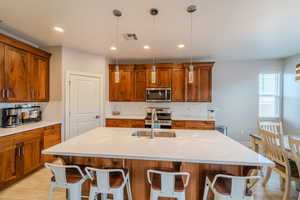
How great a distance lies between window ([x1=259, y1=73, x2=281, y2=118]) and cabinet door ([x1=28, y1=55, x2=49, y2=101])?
19.6 feet

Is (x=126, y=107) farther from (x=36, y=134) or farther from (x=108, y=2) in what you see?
(x=108, y=2)

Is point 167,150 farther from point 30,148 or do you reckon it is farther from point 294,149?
point 30,148

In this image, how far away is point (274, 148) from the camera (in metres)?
2.28

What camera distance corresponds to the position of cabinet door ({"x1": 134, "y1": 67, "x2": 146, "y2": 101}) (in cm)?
448

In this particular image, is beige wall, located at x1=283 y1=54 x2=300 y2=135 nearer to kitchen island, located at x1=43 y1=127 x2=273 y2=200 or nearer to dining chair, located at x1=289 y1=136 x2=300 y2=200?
dining chair, located at x1=289 y1=136 x2=300 y2=200

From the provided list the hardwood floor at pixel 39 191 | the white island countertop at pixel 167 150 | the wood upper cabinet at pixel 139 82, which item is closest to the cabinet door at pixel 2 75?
the hardwood floor at pixel 39 191

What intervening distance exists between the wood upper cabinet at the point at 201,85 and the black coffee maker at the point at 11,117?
390 cm

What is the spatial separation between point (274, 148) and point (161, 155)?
1.93 meters

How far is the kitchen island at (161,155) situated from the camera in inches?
58.6

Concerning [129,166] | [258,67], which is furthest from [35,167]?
[258,67]

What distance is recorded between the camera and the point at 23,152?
262 centimetres

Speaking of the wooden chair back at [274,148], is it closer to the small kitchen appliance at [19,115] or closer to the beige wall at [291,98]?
the beige wall at [291,98]

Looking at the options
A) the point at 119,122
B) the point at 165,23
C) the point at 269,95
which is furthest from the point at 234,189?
the point at 269,95

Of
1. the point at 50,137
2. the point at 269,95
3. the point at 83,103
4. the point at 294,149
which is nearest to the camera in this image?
the point at 294,149
